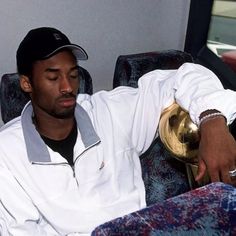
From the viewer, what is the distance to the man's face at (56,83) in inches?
46.5

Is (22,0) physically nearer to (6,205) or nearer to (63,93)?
(63,93)

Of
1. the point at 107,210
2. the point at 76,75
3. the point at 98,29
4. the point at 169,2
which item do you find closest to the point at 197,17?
the point at 169,2

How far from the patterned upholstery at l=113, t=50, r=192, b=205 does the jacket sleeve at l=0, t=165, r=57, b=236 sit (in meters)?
0.47

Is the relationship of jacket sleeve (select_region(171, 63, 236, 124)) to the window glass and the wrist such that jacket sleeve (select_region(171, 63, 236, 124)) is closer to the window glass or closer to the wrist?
the wrist

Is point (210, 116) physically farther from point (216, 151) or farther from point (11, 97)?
point (11, 97)

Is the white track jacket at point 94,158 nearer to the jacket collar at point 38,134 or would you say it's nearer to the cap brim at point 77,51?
the jacket collar at point 38,134

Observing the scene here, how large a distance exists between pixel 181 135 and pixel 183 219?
573 millimetres

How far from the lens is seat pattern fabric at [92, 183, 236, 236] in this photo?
0.56 metres

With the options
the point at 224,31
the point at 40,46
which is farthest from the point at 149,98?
the point at 224,31

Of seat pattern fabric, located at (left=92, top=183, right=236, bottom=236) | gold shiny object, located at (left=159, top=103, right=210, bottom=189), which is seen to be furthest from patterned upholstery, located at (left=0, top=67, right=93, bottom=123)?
seat pattern fabric, located at (left=92, top=183, right=236, bottom=236)

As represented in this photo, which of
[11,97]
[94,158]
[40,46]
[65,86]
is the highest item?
[40,46]

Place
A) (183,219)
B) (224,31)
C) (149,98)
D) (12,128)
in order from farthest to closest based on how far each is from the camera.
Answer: (224,31) < (149,98) < (12,128) < (183,219)

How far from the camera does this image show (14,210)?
1.12 m

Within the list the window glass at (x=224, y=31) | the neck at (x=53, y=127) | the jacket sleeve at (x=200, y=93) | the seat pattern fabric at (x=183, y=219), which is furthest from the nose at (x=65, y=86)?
the window glass at (x=224, y=31)
